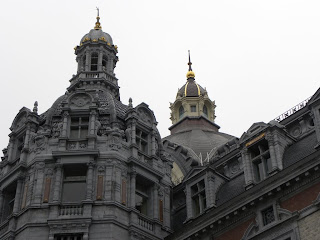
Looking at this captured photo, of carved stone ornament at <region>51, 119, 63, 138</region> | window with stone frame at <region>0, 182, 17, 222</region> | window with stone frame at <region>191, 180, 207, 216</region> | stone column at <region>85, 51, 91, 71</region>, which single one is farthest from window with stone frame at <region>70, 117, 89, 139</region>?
stone column at <region>85, 51, 91, 71</region>

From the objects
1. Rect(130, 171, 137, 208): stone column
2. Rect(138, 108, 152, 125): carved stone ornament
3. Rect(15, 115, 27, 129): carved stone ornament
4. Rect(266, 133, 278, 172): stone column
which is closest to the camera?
Rect(266, 133, 278, 172): stone column

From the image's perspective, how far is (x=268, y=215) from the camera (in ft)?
112

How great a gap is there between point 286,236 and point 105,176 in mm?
12835

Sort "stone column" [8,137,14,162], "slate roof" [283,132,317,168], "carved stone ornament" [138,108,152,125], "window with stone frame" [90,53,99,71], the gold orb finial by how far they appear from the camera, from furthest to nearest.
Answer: the gold orb finial < "window with stone frame" [90,53,99,71] < "carved stone ornament" [138,108,152,125] < "stone column" [8,137,14,162] < "slate roof" [283,132,317,168]

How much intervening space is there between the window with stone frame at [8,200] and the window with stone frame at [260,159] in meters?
15.8

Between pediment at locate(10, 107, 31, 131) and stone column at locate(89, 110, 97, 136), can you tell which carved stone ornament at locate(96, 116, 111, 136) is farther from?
pediment at locate(10, 107, 31, 131)

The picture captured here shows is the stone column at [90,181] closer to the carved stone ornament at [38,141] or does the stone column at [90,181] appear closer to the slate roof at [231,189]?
the carved stone ornament at [38,141]

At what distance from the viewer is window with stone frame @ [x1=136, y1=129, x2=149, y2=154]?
4484cm


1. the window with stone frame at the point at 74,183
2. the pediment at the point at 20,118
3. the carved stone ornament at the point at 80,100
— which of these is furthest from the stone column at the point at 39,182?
the pediment at the point at 20,118

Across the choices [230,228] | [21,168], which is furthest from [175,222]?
[21,168]

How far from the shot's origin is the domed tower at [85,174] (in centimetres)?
3881

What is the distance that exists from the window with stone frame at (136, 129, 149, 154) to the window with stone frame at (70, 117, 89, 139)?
371 cm

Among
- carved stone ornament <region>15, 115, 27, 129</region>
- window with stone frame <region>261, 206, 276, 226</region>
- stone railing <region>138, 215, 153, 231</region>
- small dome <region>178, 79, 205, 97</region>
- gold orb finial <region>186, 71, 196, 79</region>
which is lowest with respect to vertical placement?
window with stone frame <region>261, 206, 276, 226</region>

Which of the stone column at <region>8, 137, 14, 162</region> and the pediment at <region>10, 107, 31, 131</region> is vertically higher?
the pediment at <region>10, 107, 31, 131</region>
